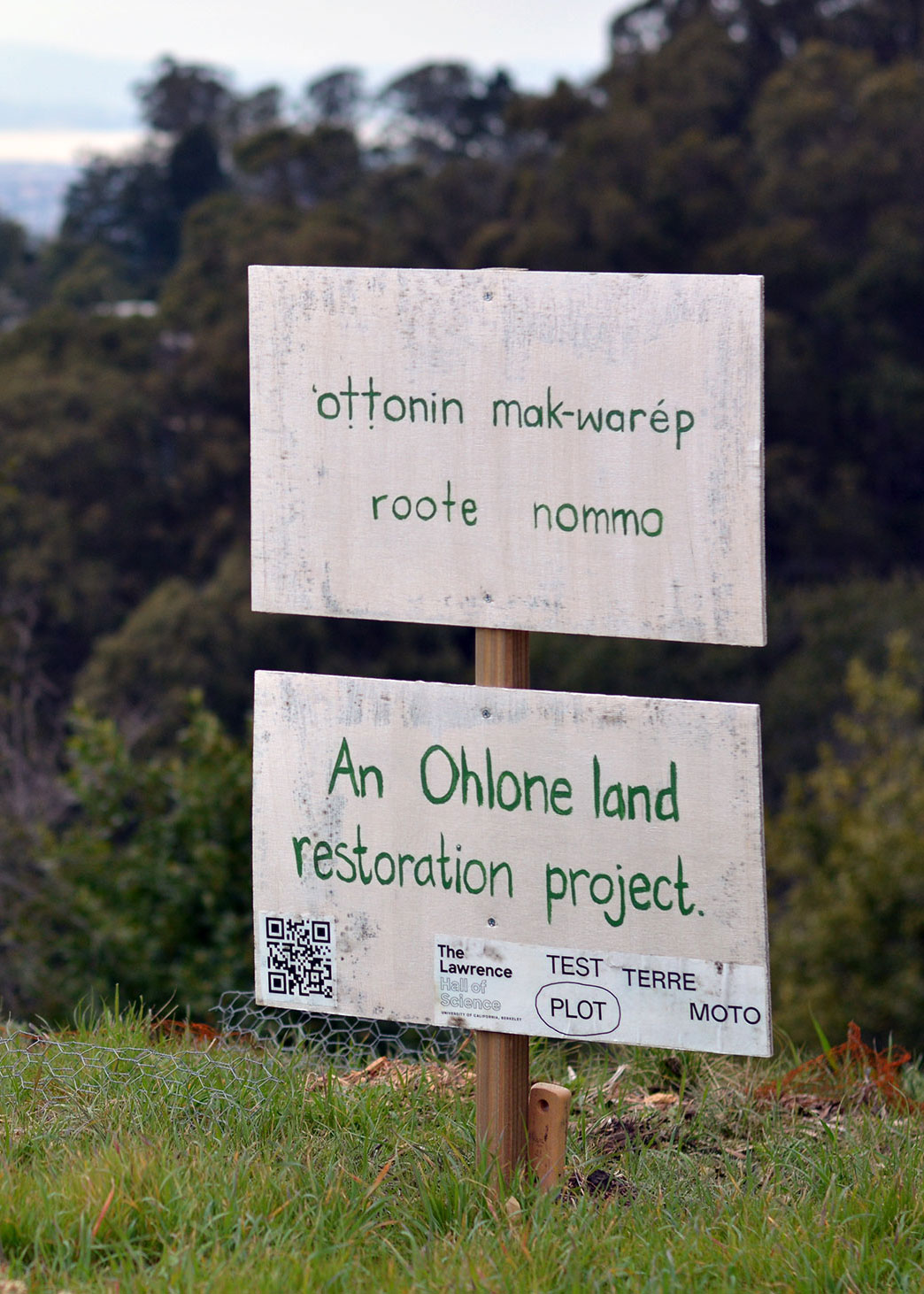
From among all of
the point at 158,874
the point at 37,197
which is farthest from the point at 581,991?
the point at 37,197

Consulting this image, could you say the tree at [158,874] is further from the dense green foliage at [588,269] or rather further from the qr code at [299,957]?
the dense green foliage at [588,269]

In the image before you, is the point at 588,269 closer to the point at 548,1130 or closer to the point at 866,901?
the point at 866,901

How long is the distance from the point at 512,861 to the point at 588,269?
2358cm

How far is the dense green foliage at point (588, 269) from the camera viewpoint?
2206 centimetres

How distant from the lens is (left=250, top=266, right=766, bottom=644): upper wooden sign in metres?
2.08

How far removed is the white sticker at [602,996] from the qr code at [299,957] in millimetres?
175

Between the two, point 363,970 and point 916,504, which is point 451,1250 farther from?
point 916,504

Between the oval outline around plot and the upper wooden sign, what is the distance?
0.51 metres

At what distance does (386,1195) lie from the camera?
2043 mm

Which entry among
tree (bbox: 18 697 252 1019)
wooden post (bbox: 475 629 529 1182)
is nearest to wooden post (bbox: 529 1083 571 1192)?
wooden post (bbox: 475 629 529 1182)

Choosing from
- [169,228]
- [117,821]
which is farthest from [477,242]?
[117,821]

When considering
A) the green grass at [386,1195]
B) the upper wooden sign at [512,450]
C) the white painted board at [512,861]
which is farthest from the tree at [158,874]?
the upper wooden sign at [512,450]

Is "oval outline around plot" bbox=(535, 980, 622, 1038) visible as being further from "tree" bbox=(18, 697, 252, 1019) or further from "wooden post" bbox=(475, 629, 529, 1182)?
"tree" bbox=(18, 697, 252, 1019)

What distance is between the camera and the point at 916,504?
2655 centimetres
